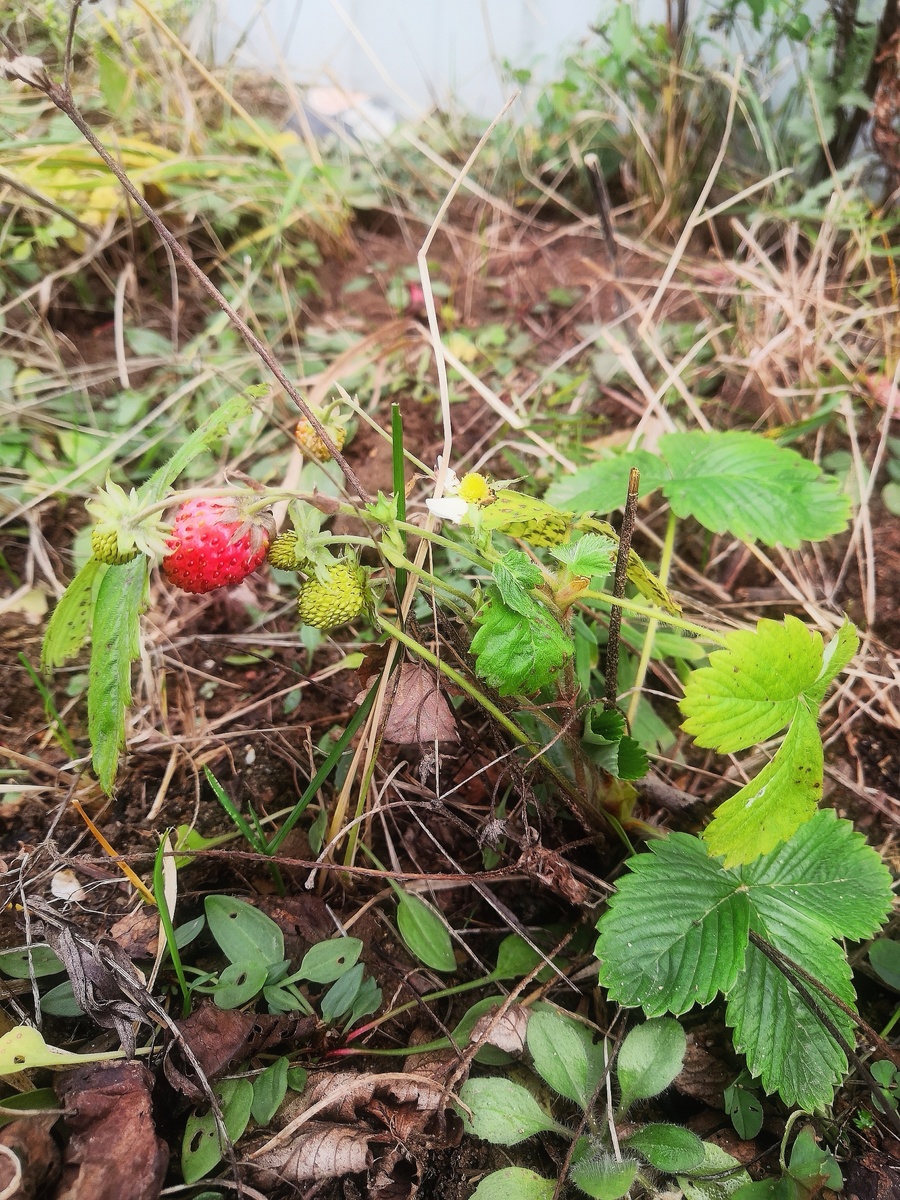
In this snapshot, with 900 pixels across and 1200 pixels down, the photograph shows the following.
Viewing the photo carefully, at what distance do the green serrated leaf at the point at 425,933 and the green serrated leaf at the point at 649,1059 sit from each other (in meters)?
0.21

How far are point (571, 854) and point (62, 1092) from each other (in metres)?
0.60

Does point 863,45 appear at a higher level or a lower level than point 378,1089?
higher

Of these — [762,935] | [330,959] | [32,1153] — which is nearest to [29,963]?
[32,1153]

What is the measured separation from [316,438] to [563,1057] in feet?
2.37

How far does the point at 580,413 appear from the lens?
1.52 meters

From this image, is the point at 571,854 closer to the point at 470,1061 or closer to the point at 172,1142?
the point at 470,1061

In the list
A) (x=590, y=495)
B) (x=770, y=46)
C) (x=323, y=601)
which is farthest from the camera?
(x=770, y=46)

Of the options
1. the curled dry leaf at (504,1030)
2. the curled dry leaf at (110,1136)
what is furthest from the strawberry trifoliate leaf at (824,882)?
the curled dry leaf at (110,1136)

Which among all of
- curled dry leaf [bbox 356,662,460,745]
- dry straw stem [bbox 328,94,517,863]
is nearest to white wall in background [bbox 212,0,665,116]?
dry straw stem [bbox 328,94,517,863]

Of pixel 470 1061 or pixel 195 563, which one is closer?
pixel 195 563

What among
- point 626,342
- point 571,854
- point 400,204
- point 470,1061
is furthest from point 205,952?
point 400,204

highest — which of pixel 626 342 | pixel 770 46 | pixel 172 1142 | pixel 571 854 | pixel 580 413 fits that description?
pixel 770 46

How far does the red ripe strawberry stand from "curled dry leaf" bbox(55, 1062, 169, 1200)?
0.48 meters

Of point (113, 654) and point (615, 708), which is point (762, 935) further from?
point (113, 654)
